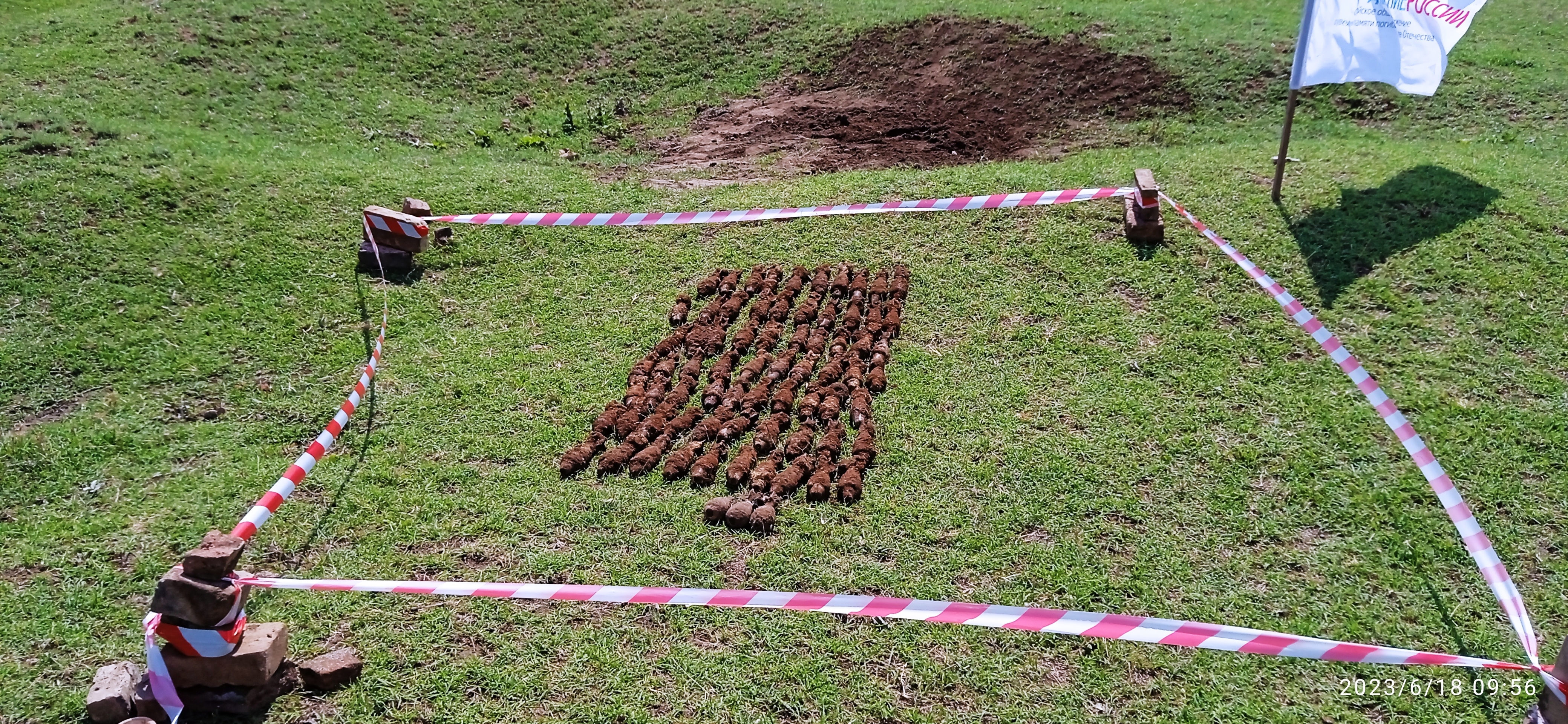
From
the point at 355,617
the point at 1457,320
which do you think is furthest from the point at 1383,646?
the point at 355,617

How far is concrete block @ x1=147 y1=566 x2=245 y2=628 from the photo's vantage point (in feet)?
12.1

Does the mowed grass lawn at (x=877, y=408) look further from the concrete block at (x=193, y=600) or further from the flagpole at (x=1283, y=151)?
the concrete block at (x=193, y=600)

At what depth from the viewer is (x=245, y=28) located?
12625 millimetres

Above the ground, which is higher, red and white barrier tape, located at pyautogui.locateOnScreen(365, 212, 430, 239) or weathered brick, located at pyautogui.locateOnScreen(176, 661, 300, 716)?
red and white barrier tape, located at pyautogui.locateOnScreen(365, 212, 430, 239)

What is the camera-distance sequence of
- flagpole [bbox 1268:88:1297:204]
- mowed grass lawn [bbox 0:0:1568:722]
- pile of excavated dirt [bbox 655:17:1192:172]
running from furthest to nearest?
1. pile of excavated dirt [bbox 655:17:1192:172]
2. flagpole [bbox 1268:88:1297:204]
3. mowed grass lawn [bbox 0:0:1568:722]

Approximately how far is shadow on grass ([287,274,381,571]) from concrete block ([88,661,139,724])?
3.36 feet

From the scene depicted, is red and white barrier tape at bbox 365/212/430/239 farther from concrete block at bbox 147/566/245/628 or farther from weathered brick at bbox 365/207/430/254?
concrete block at bbox 147/566/245/628

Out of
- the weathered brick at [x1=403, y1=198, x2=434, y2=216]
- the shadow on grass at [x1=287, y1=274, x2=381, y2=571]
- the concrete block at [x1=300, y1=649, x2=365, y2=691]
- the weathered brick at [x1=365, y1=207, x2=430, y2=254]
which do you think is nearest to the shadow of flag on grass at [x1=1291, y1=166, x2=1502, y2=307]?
the concrete block at [x1=300, y1=649, x2=365, y2=691]

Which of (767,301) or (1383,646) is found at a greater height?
(767,301)

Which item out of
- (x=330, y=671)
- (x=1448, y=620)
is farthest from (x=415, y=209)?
(x=1448, y=620)

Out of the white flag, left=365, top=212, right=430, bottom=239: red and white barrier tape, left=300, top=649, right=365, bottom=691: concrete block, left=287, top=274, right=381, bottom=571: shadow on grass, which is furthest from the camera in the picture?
left=365, top=212, right=430, bottom=239: red and white barrier tape

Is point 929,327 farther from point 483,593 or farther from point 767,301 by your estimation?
point 483,593

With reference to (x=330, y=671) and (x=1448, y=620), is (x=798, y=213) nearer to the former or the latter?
(x=330, y=671)

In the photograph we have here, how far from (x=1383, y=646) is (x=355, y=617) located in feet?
16.4
